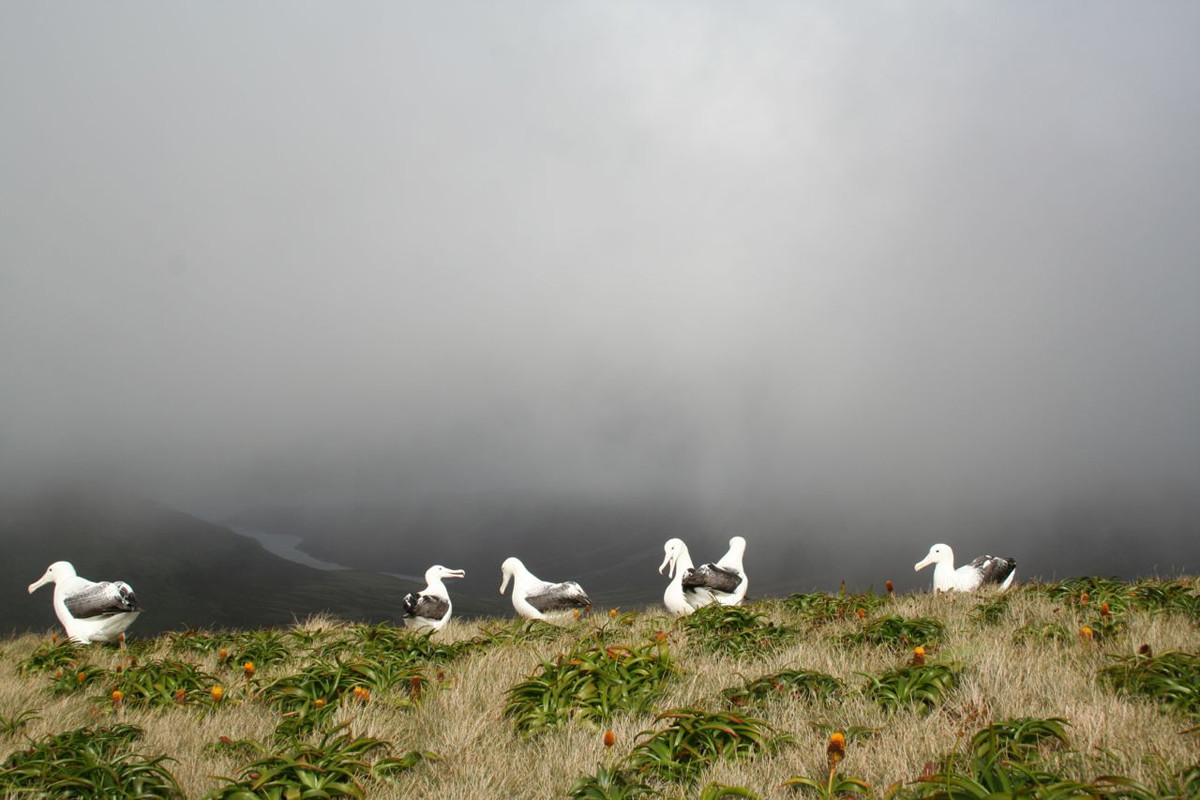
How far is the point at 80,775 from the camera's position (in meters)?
5.10

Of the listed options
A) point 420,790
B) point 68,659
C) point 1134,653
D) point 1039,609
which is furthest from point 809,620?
point 68,659

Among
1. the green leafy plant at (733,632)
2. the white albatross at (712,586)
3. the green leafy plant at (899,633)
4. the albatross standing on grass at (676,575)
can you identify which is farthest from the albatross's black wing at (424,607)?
the green leafy plant at (899,633)

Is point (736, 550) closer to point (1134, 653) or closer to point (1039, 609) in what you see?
point (1039, 609)

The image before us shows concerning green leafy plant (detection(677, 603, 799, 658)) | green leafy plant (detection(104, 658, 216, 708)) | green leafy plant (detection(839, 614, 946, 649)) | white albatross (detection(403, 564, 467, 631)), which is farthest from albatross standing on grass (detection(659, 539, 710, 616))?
green leafy plant (detection(104, 658, 216, 708))

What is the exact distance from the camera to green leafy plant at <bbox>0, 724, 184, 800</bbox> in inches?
194

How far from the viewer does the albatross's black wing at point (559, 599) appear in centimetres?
1426

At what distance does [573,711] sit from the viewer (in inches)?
247

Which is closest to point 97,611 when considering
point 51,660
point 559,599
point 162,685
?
point 51,660

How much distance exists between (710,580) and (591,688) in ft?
22.3

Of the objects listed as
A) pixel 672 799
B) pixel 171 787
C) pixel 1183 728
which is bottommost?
pixel 171 787

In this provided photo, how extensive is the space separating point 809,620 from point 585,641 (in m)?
3.07

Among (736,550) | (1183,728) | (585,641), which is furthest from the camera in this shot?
(736,550)

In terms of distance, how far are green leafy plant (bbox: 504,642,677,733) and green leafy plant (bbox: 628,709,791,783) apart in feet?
2.92

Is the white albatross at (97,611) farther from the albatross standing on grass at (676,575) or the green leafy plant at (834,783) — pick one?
the green leafy plant at (834,783)
